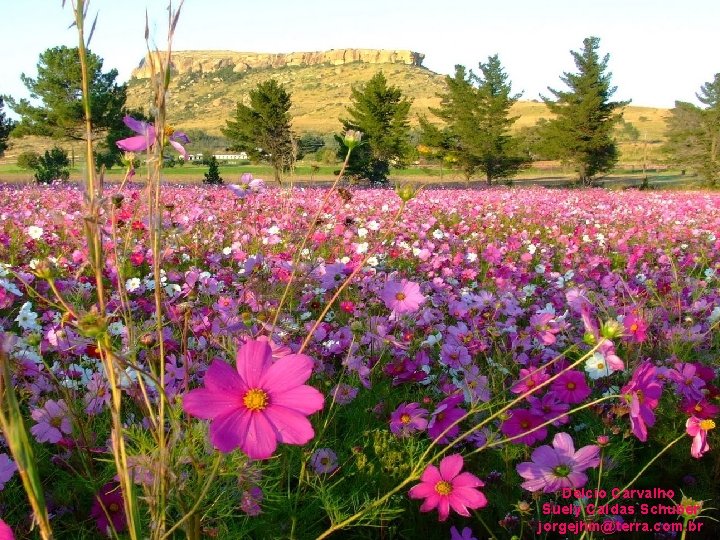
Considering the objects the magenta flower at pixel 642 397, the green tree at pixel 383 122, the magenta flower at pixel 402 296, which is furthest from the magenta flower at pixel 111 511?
the green tree at pixel 383 122

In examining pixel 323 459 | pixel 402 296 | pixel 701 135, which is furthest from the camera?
pixel 701 135

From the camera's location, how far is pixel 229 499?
42.4 inches

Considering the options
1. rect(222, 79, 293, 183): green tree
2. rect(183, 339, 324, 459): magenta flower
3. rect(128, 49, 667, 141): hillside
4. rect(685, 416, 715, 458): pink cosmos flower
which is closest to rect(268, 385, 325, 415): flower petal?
rect(183, 339, 324, 459): magenta flower

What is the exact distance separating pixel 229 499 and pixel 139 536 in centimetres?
43

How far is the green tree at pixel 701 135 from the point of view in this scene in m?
30.9

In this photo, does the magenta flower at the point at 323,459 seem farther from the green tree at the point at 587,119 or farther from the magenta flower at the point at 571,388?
the green tree at the point at 587,119

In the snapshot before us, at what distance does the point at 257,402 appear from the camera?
2.65 ft

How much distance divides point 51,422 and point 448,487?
951 mm

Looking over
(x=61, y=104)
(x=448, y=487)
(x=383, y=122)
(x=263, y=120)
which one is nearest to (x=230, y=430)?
(x=448, y=487)

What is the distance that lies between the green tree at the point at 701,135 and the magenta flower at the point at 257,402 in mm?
35026

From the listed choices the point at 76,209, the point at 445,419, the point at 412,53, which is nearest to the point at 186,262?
the point at 76,209

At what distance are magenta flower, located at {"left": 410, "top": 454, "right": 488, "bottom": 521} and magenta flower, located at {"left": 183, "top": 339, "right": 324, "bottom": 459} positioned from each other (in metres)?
0.47

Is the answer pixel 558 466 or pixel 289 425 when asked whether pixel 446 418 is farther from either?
pixel 289 425

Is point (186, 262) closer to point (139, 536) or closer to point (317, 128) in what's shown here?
point (139, 536)
